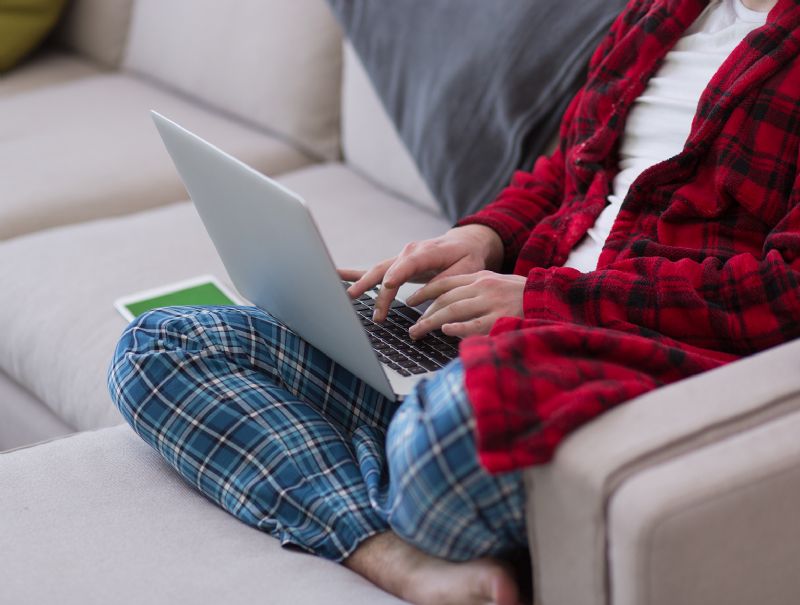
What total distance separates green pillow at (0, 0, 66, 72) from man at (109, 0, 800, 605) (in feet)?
5.75

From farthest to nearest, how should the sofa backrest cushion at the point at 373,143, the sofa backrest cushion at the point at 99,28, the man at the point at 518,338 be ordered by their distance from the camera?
the sofa backrest cushion at the point at 99,28, the sofa backrest cushion at the point at 373,143, the man at the point at 518,338

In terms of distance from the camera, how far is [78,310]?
1.63 meters

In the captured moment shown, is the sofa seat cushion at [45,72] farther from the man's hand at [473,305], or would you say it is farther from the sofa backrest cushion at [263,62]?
the man's hand at [473,305]

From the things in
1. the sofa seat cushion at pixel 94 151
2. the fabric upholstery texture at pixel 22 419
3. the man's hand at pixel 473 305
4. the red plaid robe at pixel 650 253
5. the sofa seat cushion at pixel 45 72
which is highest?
the red plaid robe at pixel 650 253

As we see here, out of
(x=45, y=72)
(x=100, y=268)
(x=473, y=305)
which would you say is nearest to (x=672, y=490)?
(x=473, y=305)

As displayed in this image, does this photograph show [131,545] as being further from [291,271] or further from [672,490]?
[672,490]

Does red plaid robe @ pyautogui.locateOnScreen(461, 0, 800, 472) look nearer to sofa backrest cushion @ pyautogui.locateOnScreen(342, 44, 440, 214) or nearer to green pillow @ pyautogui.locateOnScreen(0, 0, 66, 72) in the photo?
sofa backrest cushion @ pyautogui.locateOnScreen(342, 44, 440, 214)

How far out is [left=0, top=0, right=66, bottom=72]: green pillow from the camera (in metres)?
2.69

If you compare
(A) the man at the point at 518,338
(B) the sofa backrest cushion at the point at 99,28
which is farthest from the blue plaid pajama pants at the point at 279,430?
(B) the sofa backrest cushion at the point at 99,28

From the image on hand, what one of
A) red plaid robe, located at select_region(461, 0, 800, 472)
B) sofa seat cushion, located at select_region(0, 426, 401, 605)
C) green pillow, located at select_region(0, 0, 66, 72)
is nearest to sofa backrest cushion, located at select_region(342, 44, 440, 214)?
→ red plaid robe, located at select_region(461, 0, 800, 472)

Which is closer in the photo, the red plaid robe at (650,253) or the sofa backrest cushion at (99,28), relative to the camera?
the red plaid robe at (650,253)

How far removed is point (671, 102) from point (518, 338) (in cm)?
52

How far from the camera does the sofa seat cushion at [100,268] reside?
154 centimetres

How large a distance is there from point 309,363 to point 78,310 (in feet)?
1.84
